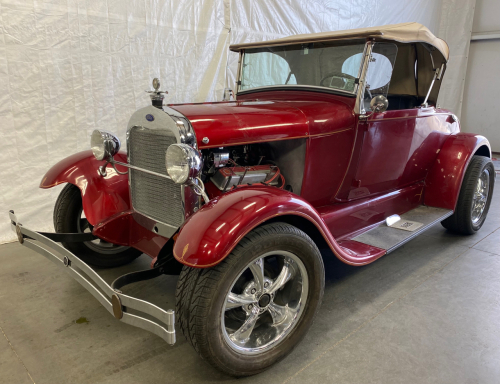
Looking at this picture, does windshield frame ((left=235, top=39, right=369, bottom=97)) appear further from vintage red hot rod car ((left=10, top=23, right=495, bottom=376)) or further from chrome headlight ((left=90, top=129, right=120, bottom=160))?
chrome headlight ((left=90, top=129, right=120, bottom=160))

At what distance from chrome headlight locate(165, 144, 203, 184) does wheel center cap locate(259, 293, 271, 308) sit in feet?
2.32

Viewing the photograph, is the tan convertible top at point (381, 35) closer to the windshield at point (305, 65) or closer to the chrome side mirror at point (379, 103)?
the windshield at point (305, 65)

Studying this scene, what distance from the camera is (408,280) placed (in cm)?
288

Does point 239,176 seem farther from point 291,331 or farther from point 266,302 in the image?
point 291,331

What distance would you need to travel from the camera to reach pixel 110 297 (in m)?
1.73

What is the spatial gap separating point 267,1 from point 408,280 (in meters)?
3.92

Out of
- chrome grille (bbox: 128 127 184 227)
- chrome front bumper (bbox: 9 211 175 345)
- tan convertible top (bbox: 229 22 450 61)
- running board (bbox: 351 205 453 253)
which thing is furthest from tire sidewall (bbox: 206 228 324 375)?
tan convertible top (bbox: 229 22 450 61)

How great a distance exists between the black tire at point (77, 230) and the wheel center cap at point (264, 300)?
1.47m


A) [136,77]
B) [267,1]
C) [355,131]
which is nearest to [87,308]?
[355,131]

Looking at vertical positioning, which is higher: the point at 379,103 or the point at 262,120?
the point at 379,103

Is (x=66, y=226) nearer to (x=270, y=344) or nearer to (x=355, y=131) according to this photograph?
(x=270, y=344)

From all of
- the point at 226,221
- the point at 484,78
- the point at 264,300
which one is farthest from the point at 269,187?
the point at 484,78

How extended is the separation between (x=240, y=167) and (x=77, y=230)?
4.40 feet

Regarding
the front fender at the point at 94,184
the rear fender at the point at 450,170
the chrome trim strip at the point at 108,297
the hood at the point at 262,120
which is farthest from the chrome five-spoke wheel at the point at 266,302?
the rear fender at the point at 450,170
